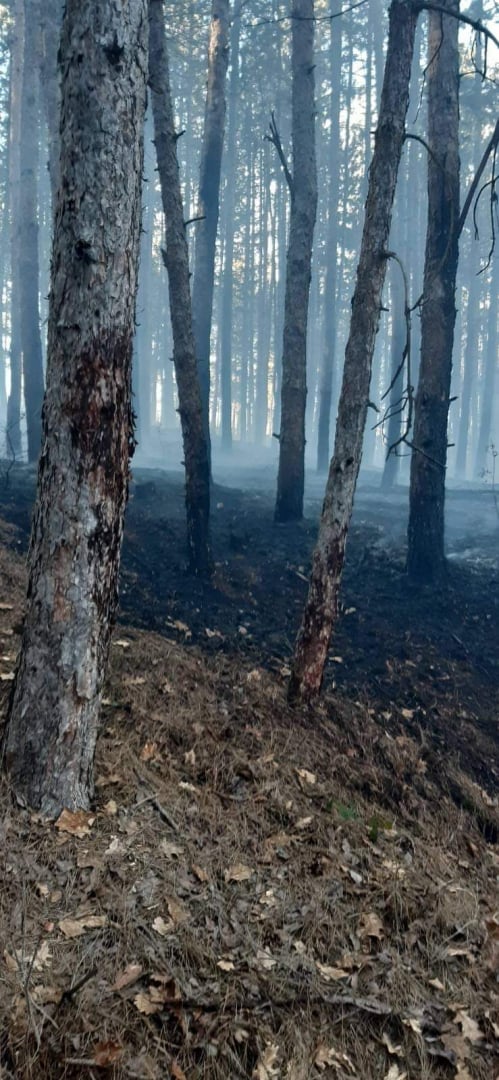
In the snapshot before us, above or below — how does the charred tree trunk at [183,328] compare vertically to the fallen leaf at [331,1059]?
above

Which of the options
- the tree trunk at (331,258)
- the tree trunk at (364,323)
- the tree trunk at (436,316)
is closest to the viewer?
the tree trunk at (364,323)

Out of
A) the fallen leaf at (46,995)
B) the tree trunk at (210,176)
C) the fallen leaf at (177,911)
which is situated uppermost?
the tree trunk at (210,176)

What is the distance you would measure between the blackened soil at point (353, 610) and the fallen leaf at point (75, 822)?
3.53 m

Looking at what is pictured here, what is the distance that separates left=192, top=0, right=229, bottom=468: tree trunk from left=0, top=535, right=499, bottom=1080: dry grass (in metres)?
10.3

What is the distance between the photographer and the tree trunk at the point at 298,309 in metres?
13.2

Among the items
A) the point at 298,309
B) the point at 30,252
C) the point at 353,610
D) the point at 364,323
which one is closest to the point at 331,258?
the point at 30,252

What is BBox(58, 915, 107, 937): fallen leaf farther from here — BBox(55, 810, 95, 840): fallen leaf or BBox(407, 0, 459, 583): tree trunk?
BBox(407, 0, 459, 583): tree trunk

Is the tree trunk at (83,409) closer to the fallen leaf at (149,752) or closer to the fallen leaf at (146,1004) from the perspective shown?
the fallen leaf at (149,752)

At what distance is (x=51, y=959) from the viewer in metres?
3.21

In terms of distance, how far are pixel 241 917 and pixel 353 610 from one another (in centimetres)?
633

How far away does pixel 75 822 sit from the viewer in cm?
404

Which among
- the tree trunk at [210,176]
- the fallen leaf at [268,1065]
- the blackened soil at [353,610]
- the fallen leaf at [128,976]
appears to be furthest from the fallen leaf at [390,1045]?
the tree trunk at [210,176]

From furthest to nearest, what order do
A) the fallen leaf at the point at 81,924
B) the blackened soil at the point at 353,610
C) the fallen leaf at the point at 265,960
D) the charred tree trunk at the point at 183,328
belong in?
the charred tree trunk at the point at 183,328
the blackened soil at the point at 353,610
the fallen leaf at the point at 265,960
the fallen leaf at the point at 81,924

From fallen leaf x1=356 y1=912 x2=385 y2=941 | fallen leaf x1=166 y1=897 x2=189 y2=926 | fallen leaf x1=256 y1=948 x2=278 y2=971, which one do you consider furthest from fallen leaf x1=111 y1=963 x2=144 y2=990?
fallen leaf x1=356 y1=912 x2=385 y2=941
